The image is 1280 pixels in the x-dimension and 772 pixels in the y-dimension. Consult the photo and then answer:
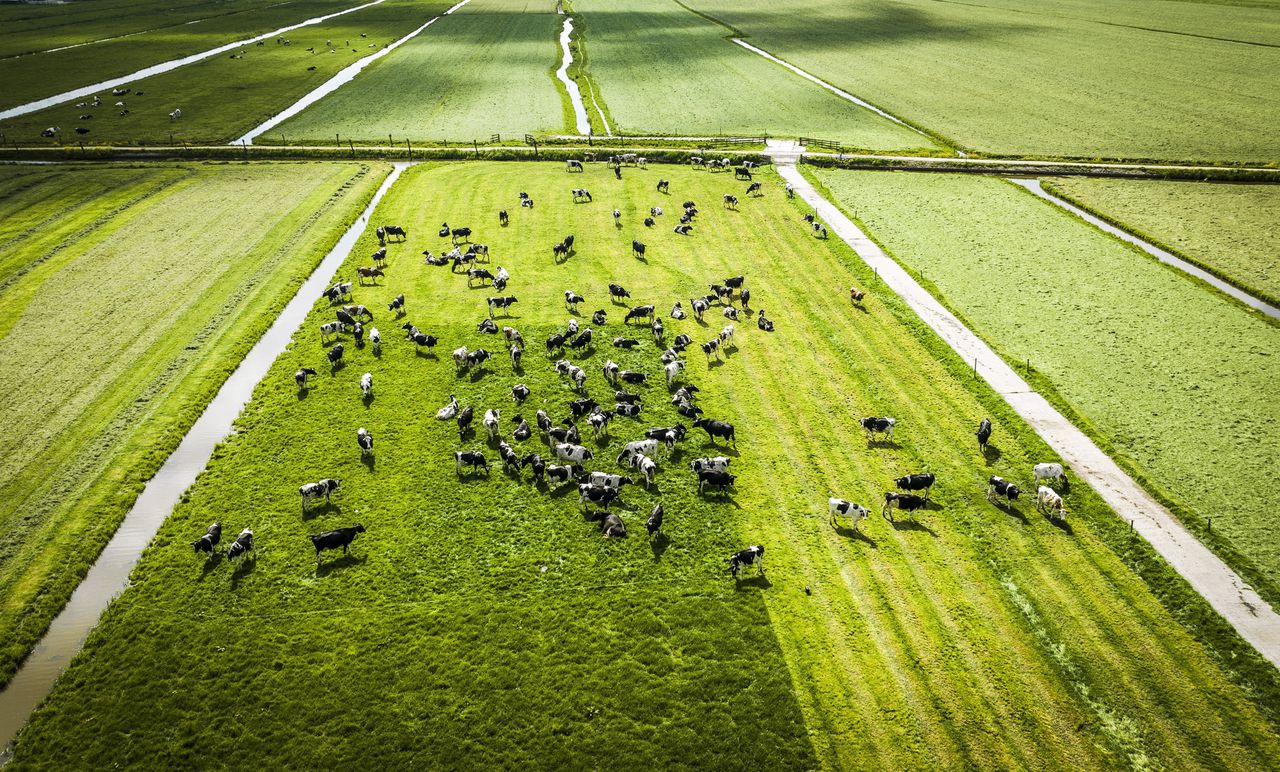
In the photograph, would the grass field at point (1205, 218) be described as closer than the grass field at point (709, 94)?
Yes

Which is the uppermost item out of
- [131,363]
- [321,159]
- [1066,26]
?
[1066,26]

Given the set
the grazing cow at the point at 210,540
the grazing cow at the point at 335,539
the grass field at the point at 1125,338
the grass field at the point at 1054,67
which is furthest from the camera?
the grass field at the point at 1054,67

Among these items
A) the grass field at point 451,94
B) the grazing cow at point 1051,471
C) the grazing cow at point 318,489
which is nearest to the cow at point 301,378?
the grazing cow at point 318,489

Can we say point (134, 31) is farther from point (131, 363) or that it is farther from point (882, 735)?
point (882, 735)

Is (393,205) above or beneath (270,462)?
above

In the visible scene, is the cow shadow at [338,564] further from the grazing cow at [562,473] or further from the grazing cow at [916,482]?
the grazing cow at [916,482]

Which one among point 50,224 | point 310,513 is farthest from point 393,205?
point 310,513

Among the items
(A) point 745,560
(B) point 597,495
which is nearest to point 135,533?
(B) point 597,495
